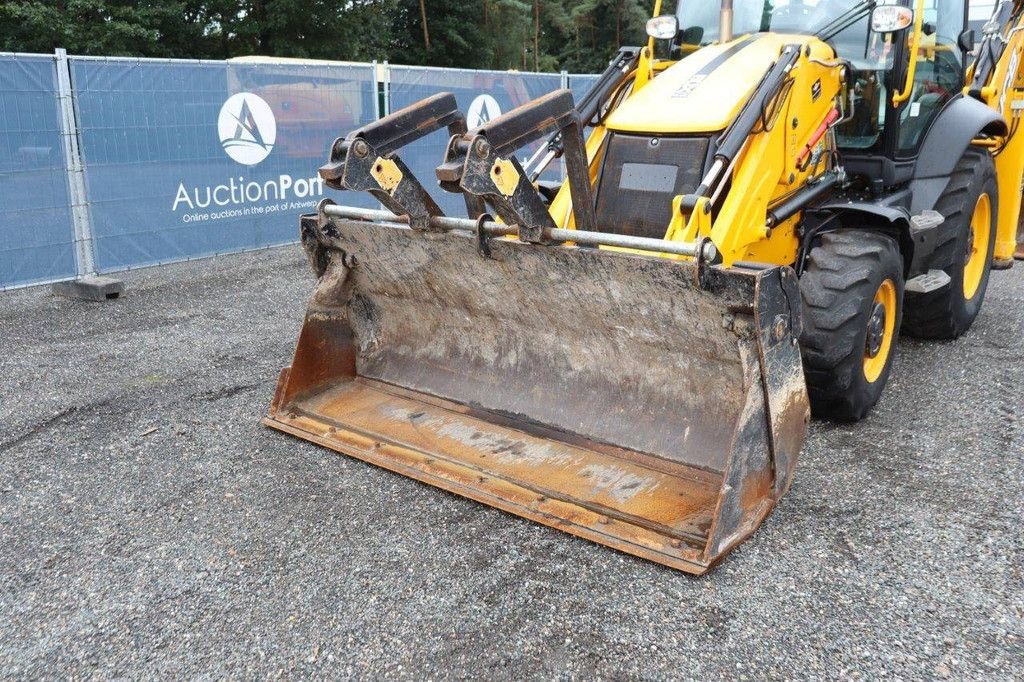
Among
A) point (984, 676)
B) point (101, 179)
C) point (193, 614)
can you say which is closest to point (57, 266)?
point (101, 179)

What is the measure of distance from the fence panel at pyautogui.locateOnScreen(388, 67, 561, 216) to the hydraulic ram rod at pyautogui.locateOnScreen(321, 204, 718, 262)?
19.6ft

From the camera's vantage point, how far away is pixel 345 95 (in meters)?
10.2

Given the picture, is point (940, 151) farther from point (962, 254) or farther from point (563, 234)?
point (563, 234)

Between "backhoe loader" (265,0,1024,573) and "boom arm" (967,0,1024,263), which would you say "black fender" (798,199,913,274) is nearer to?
"backhoe loader" (265,0,1024,573)

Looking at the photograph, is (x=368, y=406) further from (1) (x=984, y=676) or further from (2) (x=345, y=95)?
(2) (x=345, y=95)

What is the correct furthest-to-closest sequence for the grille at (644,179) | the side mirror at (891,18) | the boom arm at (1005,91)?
the boom arm at (1005,91), the side mirror at (891,18), the grille at (644,179)

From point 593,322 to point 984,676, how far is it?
6.83 feet

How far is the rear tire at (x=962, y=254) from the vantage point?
5551mm

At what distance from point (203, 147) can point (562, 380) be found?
19.0 ft

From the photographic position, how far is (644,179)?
452cm

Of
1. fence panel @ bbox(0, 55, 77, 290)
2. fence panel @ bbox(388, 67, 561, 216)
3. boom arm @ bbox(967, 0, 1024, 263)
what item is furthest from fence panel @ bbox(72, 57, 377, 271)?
boom arm @ bbox(967, 0, 1024, 263)

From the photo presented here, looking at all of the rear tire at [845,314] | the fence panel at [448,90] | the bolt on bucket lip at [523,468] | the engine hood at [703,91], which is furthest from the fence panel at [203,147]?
the rear tire at [845,314]

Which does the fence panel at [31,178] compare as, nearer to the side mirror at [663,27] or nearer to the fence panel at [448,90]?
the fence panel at [448,90]

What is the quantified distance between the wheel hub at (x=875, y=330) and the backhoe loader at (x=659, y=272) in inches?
0.7
